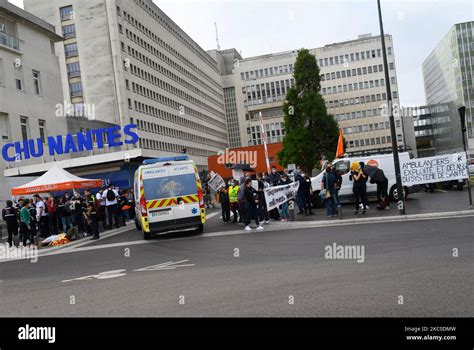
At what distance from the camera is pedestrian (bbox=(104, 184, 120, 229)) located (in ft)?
77.4

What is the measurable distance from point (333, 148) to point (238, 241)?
52.1 m

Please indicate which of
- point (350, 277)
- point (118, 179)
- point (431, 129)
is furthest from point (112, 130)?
point (431, 129)

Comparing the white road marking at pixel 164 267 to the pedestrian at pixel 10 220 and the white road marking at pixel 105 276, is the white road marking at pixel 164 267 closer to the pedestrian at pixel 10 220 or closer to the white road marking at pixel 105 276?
the white road marking at pixel 105 276

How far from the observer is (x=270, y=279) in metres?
8.84

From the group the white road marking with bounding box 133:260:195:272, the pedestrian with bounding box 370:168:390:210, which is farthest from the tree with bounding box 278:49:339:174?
the white road marking with bounding box 133:260:195:272

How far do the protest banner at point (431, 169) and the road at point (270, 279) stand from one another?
8746 mm

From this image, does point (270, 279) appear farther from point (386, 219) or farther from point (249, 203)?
point (249, 203)

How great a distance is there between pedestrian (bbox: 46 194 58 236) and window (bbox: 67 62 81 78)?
56.4m

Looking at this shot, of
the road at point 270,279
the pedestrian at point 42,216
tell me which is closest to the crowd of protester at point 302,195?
the road at point 270,279

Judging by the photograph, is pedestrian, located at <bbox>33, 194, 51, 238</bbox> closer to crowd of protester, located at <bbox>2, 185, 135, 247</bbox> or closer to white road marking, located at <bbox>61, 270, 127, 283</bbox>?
crowd of protester, located at <bbox>2, 185, 135, 247</bbox>

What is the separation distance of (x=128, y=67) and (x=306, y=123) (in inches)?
1113

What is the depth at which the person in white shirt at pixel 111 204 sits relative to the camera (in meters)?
23.6

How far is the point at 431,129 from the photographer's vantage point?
160 m

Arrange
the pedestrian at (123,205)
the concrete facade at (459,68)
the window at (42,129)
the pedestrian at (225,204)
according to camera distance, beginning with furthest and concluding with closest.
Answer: the concrete facade at (459,68) < the window at (42,129) < the pedestrian at (123,205) < the pedestrian at (225,204)
